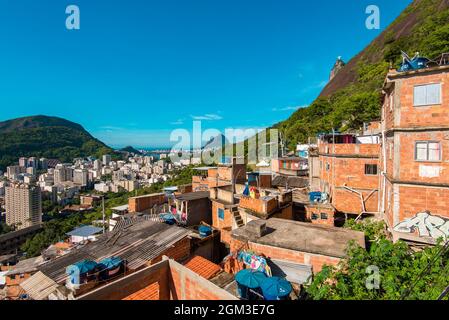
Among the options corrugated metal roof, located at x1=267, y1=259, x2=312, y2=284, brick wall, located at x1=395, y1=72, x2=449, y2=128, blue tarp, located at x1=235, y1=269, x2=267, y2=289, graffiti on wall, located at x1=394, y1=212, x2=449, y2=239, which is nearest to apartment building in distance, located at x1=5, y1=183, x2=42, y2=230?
corrugated metal roof, located at x1=267, y1=259, x2=312, y2=284

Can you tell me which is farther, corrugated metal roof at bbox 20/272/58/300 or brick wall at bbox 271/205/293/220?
brick wall at bbox 271/205/293/220

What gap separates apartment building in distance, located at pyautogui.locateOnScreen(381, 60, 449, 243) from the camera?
8.08 meters

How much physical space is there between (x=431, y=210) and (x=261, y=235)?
19.6 ft

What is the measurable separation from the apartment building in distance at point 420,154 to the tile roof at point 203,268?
21.6 ft

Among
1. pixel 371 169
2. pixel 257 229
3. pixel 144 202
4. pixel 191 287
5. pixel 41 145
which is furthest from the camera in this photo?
pixel 41 145

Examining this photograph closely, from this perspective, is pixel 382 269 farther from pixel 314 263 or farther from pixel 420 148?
pixel 420 148

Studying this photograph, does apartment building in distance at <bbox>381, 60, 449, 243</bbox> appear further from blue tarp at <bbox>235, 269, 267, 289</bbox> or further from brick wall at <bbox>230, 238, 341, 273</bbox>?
blue tarp at <bbox>235, 269, 267, 289</bbox>

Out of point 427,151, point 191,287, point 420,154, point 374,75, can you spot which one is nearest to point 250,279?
point 191,287

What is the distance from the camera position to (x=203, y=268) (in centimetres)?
793

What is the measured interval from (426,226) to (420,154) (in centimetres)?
249

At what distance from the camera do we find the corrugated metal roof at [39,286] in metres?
6.68

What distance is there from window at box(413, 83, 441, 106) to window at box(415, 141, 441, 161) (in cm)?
138

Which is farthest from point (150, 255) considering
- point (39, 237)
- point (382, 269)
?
point (39, 237)

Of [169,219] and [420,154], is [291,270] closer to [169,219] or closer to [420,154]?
[420,154]
